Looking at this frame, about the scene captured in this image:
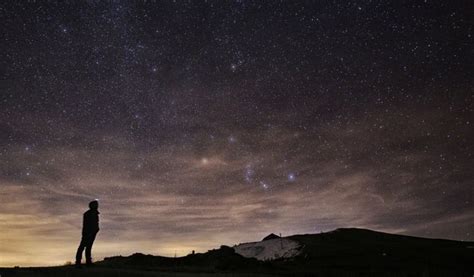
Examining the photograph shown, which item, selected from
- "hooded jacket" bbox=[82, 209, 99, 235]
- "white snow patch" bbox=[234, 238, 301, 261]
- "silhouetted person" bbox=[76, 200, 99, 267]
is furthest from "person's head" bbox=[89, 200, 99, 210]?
"white snow patch" bbox=[234, 238, 301, 261]

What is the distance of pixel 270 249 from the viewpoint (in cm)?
3372

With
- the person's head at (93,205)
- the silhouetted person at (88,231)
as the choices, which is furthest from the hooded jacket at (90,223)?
the person's head at (93,205)

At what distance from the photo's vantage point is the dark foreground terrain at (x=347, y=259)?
1905 centimetres

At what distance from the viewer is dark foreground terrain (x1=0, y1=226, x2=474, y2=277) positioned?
19047mm

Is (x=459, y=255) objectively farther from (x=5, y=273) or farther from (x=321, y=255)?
(x=5, y=273)

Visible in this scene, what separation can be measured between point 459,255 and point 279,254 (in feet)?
42.2

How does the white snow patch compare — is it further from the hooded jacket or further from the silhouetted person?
the hooded jacket

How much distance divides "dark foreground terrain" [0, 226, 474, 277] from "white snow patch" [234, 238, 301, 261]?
88 centimetres

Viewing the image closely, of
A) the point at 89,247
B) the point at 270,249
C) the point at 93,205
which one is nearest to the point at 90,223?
the point at 93,205

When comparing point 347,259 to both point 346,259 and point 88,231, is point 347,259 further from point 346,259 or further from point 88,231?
point 88,231

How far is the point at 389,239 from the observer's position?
122 feet

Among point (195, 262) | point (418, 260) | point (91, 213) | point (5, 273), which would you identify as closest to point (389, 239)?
point (418, 260)

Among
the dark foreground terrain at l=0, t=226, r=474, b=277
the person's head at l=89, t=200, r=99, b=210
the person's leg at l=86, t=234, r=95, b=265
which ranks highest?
the person's head at l=89, t=200, r=99, b=210

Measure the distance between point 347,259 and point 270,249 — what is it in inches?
347
